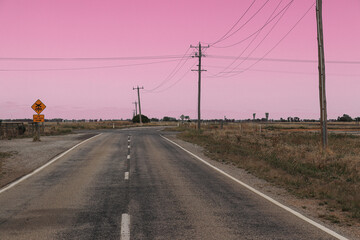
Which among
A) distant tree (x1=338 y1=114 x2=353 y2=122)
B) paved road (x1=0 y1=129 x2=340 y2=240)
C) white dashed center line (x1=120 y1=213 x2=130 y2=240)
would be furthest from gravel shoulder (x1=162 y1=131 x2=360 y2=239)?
distant tree (x1=338 y1=114 x2=353 y2=122)

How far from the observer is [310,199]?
27.6ft

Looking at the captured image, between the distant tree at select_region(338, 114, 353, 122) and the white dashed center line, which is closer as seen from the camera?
the white dashed center line

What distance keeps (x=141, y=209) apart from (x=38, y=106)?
2383 cm

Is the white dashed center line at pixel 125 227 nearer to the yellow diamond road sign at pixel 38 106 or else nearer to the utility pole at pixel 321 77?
the utility pole at pixel 321 77

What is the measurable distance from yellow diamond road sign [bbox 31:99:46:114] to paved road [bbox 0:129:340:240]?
680 inches

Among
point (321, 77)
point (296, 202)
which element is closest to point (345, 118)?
point (321, 77)

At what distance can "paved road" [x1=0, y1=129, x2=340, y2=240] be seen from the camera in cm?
557

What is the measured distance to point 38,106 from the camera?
90.7 ft

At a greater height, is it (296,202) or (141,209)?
(141,209)

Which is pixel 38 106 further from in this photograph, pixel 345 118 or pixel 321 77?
pixel 345 118

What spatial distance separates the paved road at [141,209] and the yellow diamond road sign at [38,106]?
17.3m

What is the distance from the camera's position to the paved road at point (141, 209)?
557 centimetres

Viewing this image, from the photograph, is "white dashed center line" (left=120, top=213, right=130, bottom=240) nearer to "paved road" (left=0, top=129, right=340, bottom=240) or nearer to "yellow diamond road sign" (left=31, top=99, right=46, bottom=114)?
"paved road" (left=0, top=129, right=340, bottom=240)

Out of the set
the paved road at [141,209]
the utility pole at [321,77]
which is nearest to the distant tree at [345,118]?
the utility pole at [321,77]
